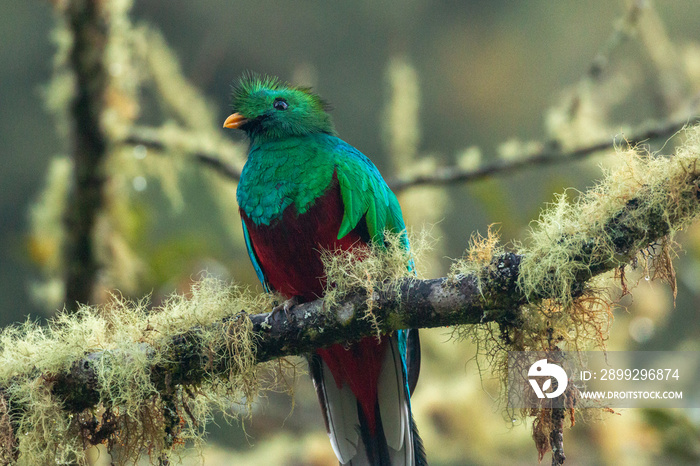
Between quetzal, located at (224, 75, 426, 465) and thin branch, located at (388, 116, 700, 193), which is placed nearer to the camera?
quetzal, located at (224, 75, 426, 465)

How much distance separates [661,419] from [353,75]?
7.21 m

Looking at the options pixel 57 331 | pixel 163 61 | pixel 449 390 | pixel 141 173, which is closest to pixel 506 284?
pixel 57 331

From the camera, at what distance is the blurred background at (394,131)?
3807 mm

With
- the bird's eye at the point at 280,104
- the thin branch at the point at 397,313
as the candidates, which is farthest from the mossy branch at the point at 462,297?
the bird's eye at the point at 280,104

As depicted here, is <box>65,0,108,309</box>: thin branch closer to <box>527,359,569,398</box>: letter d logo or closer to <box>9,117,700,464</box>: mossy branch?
<box>9,117,700,464</box>: mossy branch

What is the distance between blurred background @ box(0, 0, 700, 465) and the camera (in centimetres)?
381

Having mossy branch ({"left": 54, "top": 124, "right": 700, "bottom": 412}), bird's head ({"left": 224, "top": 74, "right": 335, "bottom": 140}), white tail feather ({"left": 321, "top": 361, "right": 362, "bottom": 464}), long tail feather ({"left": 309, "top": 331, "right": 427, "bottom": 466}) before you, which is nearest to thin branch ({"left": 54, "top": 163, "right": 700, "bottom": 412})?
mossy branch ({"left": 54, "top": 124, "right": 700, "bottom": 412})

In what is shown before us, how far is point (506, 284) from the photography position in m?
1.88

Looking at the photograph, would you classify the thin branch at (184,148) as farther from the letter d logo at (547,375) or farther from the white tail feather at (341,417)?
the letter d logo at (547,375)

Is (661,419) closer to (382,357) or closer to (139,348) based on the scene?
(382,357)

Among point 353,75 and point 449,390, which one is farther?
point 353,75

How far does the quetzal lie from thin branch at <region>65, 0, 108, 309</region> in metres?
1.22

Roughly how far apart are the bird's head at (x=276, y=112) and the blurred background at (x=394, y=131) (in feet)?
2.62

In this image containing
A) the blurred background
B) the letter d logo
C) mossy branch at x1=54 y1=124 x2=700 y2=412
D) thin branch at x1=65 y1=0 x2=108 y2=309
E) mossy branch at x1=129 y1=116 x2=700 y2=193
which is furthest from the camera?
the blurred background
